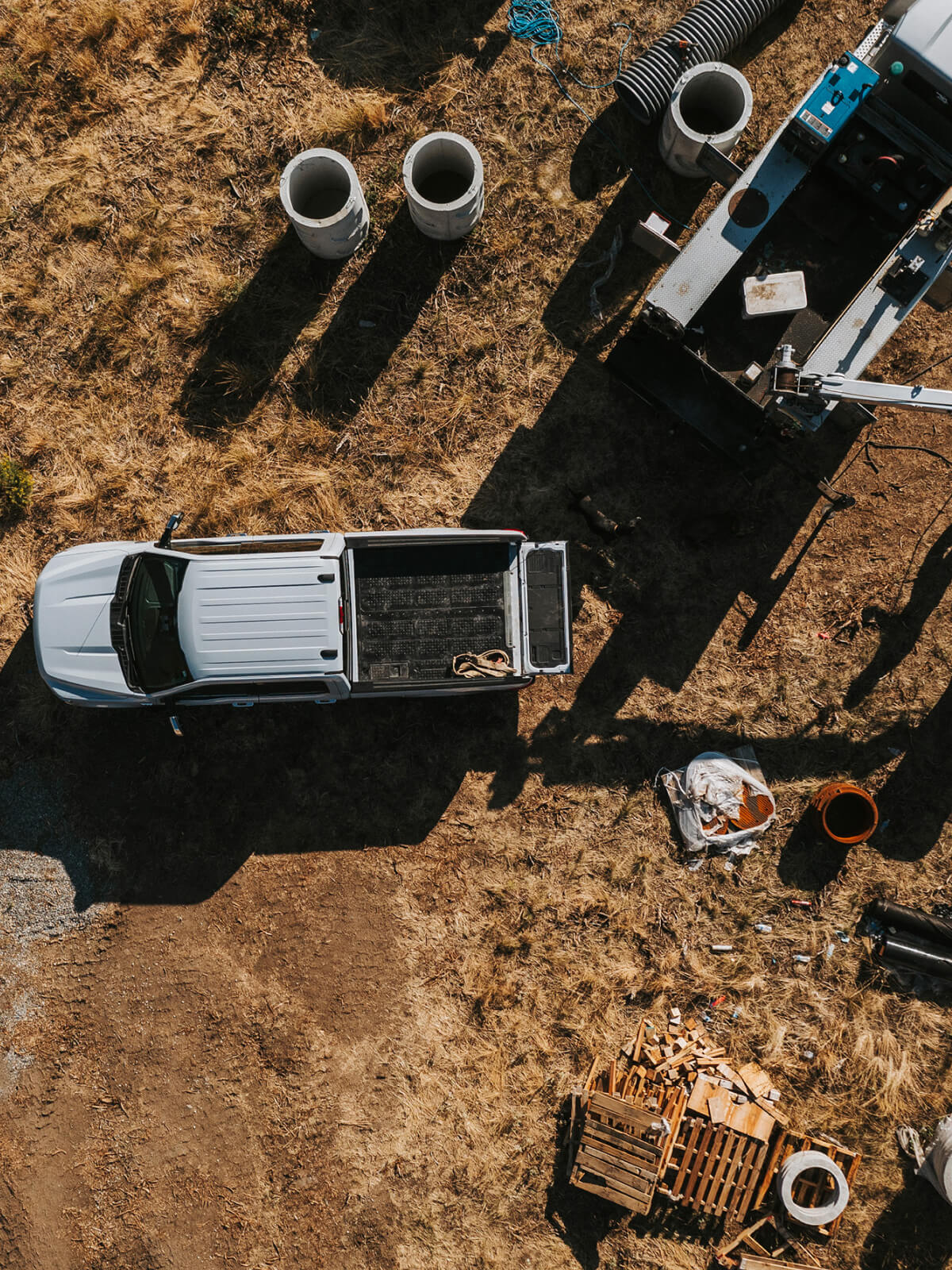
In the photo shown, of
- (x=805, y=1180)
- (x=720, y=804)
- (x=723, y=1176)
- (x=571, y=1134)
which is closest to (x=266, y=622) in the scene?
(x=720, y=804)

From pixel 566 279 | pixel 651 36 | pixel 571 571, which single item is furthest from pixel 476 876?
pixel 651 36

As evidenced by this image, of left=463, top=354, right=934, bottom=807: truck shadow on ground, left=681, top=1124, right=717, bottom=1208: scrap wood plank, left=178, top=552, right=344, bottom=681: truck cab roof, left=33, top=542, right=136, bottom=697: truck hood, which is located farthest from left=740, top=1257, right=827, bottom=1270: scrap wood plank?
left=33, top=542, right=136, bottom=697: truck hood

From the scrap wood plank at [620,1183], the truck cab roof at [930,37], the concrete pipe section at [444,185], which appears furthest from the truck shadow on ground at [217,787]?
the truck cab roof at [930,37]

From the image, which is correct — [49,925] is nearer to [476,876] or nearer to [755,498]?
[476,876]

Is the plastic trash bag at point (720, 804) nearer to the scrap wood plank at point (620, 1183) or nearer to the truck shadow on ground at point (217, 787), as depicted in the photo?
the truck shadow on ground at point (217, 787)

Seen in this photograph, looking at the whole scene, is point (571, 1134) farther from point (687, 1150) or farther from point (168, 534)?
point (168, 534)

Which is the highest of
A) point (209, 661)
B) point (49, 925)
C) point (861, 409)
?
point (861, 409)
